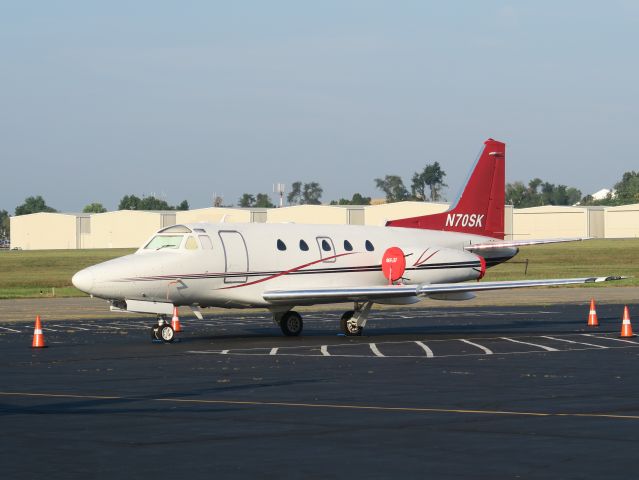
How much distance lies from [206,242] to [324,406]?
1530cm

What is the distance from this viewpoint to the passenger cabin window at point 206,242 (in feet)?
107

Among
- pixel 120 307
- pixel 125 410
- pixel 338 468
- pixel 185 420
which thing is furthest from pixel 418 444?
pixel 120 307

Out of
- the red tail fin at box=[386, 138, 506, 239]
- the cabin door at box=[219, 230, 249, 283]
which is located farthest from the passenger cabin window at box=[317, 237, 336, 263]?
the red tail fin at box=[386, 138, 506, 239]

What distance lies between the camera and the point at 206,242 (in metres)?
32.7

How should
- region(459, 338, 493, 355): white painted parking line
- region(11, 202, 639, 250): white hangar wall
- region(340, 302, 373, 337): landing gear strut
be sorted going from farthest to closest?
region(11, 202, 639, 250): white hangar wall → region(340, 302, 373, 337): landing gear strut → region(459, 338, 493, 355): white painted parking line

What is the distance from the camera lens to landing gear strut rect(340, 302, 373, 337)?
33.9 m

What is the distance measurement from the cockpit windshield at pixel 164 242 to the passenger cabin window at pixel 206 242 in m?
0.53

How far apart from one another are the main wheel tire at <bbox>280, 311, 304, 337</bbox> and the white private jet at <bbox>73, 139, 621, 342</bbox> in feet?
0.09

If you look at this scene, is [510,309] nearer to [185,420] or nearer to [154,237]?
[154,237]

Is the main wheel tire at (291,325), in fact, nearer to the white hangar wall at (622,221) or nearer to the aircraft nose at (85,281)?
the aircraft nose at (85,281)

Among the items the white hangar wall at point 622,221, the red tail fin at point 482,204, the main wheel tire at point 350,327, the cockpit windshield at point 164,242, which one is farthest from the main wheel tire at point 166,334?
the white hangar wall at point 622,221

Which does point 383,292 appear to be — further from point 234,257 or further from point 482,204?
point 482,204

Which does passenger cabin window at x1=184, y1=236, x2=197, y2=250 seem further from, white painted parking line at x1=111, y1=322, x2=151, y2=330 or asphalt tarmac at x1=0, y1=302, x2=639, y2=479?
white painted parking line at x1=111, y1=322, x2=151, y2=330

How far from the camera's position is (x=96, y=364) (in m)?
25.6
